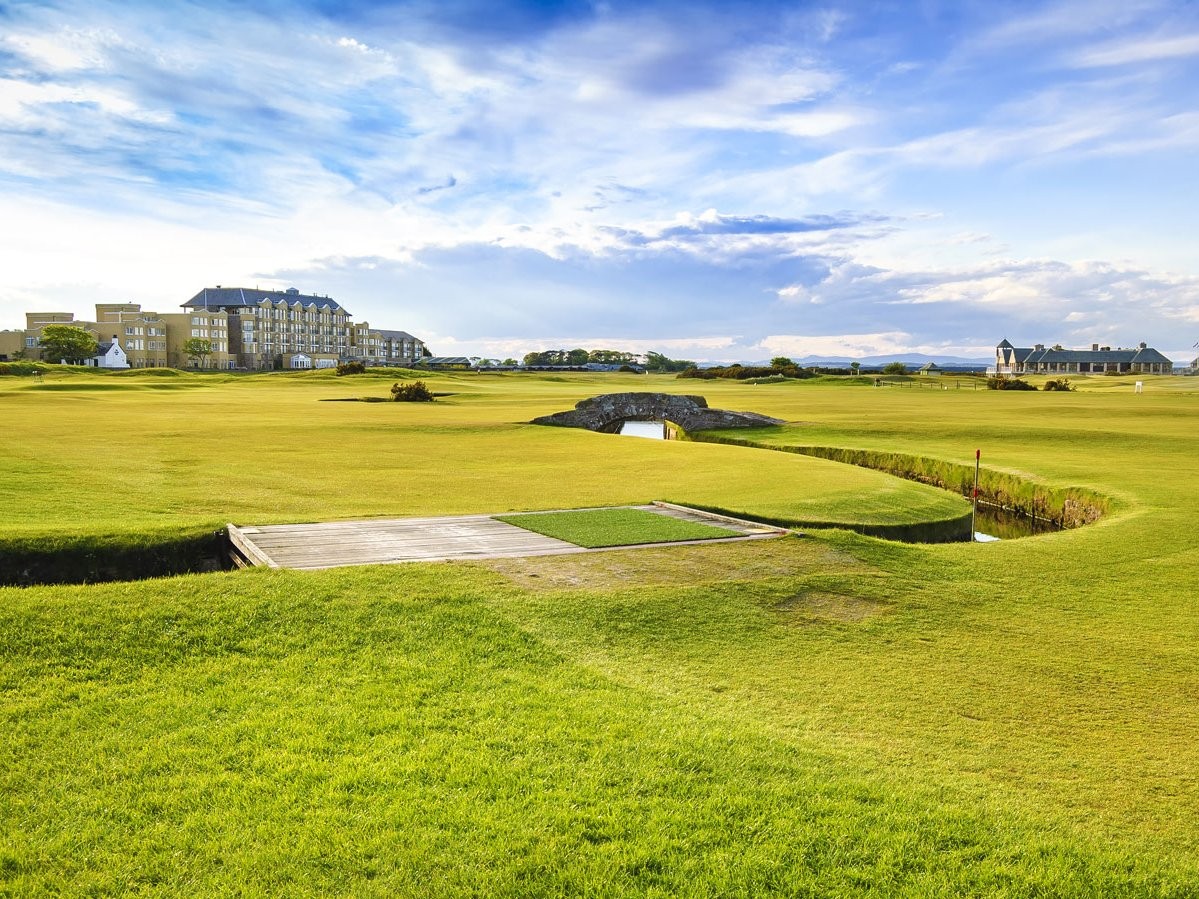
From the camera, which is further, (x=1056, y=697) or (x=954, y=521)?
(x=954, y=521)

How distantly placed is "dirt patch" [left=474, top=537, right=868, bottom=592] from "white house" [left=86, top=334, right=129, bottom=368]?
461ft

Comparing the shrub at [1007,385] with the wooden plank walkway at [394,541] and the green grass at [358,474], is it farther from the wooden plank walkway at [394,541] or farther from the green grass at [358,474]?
the wooden plank walkway at [394,541]

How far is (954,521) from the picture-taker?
20000 mm

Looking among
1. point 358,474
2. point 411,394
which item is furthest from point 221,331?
point 358,474

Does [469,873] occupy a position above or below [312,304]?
below

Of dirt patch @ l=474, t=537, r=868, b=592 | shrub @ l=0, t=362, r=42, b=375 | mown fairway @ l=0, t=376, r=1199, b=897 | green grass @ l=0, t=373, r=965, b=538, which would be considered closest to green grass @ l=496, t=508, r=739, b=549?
dirt patch @ l=474, t=537, r=868, b=592

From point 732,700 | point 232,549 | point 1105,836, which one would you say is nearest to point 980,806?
point 1105,836

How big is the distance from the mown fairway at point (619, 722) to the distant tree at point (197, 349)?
13329 centimetres

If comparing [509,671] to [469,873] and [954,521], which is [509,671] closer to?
[469,873]

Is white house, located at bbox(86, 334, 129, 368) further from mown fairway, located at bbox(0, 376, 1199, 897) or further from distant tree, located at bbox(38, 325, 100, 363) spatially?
mown fairway, located at bbox(0, 376, 1199, 897)

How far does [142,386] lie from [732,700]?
7621 cm

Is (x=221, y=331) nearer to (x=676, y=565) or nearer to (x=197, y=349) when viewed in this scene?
(x=197, y=349)

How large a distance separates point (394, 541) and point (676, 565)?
4597mm

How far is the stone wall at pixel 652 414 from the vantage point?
45656 millimetres
